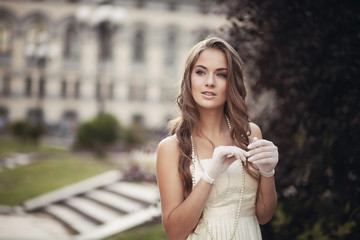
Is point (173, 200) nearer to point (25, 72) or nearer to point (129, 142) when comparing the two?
point (129, 142)

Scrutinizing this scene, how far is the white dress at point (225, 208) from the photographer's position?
2.08 m

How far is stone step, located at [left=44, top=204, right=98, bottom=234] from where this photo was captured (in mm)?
9023

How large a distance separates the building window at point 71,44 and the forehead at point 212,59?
136 feet

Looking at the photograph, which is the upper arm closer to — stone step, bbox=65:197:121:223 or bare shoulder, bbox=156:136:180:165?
bare shoulder, bbox=156:136:180:165

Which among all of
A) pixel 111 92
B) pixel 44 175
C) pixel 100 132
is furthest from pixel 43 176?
pixel 111 92

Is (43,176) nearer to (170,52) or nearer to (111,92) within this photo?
(111,92)

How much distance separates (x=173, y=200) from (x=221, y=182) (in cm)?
27

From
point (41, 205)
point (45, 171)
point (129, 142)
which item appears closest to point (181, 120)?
point (41, 205)

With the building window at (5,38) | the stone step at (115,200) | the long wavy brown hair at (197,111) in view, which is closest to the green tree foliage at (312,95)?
the long wavy brown hair at (197,111)

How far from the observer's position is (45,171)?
14992mm

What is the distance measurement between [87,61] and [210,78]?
4110cm

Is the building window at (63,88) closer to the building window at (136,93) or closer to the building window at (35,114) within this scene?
the building window at (35,114)

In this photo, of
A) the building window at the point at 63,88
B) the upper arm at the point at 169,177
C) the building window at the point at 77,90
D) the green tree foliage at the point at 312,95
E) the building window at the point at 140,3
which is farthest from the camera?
the building window at the point at 140,3

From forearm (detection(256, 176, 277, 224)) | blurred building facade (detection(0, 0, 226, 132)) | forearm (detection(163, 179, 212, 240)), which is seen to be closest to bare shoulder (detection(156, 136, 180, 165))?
forearm (detection(163, 179, 212, 240))
